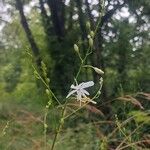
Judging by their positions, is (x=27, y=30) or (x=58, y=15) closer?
(x=58, y=15)

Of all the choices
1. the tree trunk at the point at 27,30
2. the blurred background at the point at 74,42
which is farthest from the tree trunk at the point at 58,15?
the tree trunk at the point at 27,30

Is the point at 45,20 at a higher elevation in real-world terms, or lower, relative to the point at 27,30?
higher

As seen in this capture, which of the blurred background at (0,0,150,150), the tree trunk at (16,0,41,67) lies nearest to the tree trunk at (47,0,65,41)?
the blurred background at (0,0,150,150)

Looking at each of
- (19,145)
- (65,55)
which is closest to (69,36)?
(65,55)

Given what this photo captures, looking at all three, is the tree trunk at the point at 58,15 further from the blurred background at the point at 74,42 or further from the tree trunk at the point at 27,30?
the tree trunk at the point at 27,30

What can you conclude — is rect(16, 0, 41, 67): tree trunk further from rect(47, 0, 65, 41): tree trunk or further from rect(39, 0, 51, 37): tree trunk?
rect(47, 0, 65, 41): tree trunk

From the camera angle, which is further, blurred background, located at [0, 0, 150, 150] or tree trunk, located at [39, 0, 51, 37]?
tree trunk, located at [39, 0, 51, 37]

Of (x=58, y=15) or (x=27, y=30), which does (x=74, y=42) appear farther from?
(x=27, y=30)

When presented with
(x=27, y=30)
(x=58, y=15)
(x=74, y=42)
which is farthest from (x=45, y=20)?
(x=74, y=42)

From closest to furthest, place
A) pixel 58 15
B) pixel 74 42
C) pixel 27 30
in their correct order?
pixel 74 42, pixel 58 15, pixel 27 30

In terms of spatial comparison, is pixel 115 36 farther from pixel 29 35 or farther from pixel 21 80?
pixel 21 80

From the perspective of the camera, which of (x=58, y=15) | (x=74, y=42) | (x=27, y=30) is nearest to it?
(x=74, y=42)
